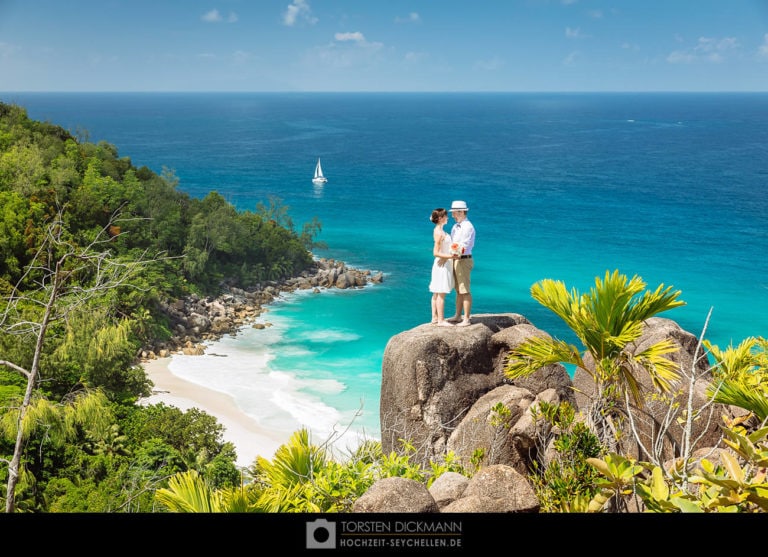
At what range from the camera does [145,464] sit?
1119cm

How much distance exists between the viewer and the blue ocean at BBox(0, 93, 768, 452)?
27.0 meters

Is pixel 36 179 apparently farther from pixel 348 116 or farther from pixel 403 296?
pixel 348 116

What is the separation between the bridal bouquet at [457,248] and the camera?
7.88 meters

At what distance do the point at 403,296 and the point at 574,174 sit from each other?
42.1 m

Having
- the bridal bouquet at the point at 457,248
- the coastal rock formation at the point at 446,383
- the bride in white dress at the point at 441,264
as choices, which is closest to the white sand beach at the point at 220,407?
the coastal rock formation at the point at 446,383

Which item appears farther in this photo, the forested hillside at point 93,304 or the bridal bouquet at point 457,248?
the forested hillside at point 93,304

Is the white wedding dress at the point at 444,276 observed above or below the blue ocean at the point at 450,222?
above

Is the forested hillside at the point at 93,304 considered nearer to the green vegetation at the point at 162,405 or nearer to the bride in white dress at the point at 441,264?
the green vegetation at the point at 162,405

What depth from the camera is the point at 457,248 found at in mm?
7910
